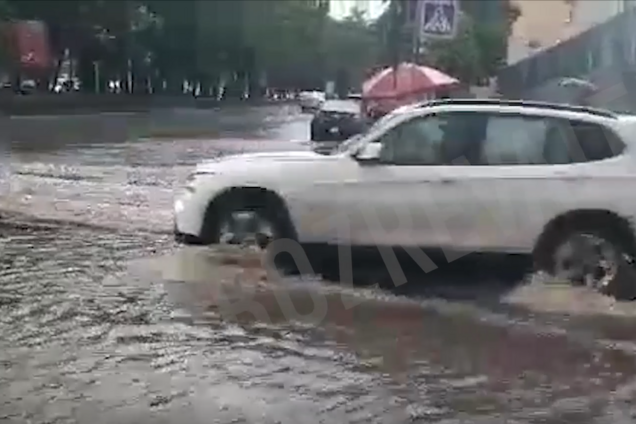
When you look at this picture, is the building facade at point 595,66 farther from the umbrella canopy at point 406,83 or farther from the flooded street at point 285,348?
the flooded street at point 285,348

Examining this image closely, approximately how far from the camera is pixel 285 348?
24.7ft

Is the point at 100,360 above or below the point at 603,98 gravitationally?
below

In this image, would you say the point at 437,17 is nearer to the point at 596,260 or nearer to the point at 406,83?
the point at 596,260

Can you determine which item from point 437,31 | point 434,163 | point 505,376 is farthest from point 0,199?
point 505,376

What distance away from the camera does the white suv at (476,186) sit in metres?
9.16

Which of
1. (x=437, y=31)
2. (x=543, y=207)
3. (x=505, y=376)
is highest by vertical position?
(x=437, y=31)

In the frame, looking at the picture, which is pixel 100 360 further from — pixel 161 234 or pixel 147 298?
pixel 161 234

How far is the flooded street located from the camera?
6.21 m

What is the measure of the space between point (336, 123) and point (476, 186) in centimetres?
2027

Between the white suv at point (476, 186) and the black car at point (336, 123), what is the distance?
60.5 ft

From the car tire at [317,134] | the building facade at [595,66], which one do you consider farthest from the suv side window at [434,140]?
the building facade at [595,66]

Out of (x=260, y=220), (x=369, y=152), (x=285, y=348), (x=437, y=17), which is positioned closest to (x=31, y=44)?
(x=437, y=17)

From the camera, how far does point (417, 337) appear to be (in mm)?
7941

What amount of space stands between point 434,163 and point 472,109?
0.58 metres
